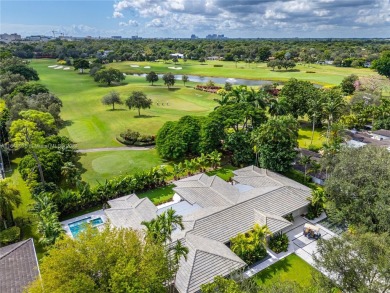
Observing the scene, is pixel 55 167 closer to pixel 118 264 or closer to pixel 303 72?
pixel 118 264

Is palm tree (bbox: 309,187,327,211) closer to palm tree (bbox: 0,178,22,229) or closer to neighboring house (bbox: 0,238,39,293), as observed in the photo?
neighboring house (bbox: 0,238,39,293)

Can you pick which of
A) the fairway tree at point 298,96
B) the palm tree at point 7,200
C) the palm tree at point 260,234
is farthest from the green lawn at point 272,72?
the palm tree at point 7,200

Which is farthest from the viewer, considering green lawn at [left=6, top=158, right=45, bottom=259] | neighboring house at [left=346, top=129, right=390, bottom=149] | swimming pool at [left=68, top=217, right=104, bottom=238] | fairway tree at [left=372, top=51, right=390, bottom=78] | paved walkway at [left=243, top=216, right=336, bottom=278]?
fairway tree at [left=372, top=51, right=390, bottom=78]

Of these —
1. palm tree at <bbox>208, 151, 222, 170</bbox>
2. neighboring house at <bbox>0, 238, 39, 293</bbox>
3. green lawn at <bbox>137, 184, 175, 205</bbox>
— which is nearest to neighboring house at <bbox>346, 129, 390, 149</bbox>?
palm tree at <bbox>208, 151, 222, 170</bbox>

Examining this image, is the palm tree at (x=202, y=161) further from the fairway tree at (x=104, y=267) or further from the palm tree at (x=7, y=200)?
the fairway tree at (x=104, y=267)

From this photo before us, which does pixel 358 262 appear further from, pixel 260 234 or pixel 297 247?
pixel 297 247
